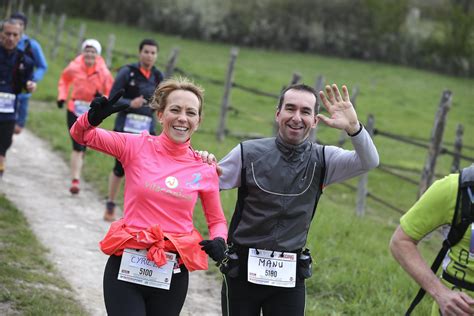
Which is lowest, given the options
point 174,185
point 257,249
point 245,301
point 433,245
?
point 433,245

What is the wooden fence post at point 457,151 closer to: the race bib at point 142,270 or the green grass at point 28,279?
the green grass at point 28,279

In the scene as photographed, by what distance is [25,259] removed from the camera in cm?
644

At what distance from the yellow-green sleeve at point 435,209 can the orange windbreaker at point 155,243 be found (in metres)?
1.13

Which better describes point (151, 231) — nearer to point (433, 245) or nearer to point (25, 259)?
point (25, 259)

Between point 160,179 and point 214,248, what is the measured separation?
458 millimetres

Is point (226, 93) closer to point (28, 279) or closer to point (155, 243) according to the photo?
point (28, 279)

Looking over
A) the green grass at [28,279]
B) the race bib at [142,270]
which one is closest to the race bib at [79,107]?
the green grass at [28,279]

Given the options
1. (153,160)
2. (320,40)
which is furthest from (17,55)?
(320,40)

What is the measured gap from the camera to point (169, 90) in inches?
158

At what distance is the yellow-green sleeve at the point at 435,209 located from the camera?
3.19m

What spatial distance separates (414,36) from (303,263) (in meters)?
39.3

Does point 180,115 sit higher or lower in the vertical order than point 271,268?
higher

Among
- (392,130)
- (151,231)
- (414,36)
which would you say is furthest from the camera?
(414,36)

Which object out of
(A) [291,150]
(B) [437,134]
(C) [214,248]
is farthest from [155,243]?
(B) [437,134]
